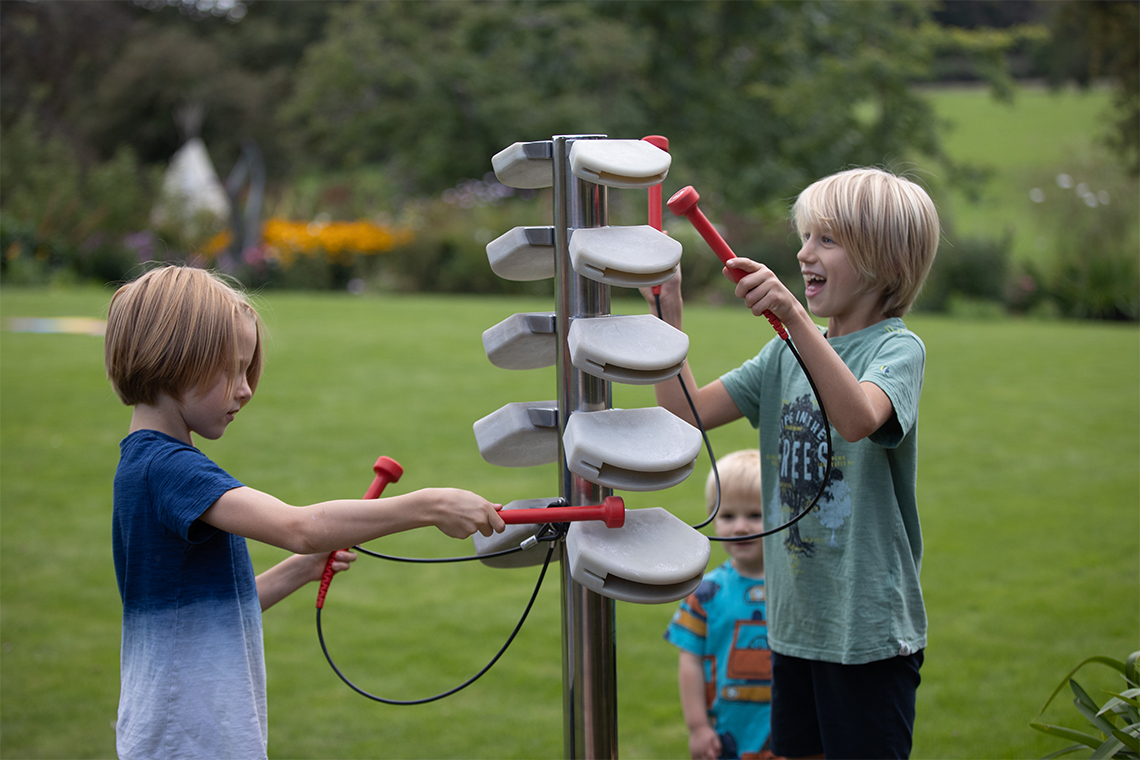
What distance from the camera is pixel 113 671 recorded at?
3.16m

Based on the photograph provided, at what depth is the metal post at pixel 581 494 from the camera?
1453mm

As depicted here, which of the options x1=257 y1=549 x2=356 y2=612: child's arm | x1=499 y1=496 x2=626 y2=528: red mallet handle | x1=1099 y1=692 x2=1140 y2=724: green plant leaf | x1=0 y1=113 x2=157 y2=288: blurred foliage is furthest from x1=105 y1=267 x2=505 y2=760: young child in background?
x1=0 y1=113 x2=157 y2=288: blurred foliage

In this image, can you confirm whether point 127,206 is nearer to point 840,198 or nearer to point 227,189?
point 227,189

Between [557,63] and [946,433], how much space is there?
41.8ft

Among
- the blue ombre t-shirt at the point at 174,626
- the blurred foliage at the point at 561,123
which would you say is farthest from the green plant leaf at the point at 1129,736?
the blurred foliage at the point at 561,123

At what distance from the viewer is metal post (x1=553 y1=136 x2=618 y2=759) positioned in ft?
4.77

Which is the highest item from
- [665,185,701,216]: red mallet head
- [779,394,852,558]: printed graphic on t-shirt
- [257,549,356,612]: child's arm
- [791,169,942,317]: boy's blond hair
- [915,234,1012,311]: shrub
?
[665,185,701,216]: red mallet head

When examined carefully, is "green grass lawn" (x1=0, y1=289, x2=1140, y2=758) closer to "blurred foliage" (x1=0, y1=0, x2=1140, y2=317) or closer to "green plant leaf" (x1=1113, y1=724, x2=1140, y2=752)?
"green plant leaf" (x1=1113, y1=724, x2=1140, y2=752)

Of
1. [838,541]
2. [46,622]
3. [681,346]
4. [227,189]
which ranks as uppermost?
[681,346]

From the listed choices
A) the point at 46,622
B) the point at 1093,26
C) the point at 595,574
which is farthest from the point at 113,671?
the point at 1093,26

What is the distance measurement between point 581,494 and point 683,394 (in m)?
0.57

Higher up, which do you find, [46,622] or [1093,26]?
[1093,26]

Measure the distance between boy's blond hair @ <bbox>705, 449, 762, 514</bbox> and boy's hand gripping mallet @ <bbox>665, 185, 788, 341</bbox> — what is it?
0.95 metres

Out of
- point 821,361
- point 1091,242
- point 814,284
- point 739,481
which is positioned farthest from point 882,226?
point 1091,242
